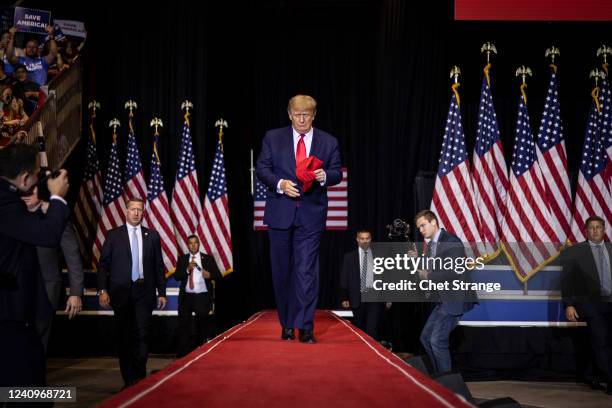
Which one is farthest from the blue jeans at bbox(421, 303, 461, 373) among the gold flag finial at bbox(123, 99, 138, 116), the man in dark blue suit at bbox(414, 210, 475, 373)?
the gold flag finial at bbox(123, 99, 138, 116)

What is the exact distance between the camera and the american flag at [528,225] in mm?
8531

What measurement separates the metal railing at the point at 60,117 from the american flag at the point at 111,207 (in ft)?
2.54

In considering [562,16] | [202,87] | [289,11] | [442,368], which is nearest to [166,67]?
[202,87]

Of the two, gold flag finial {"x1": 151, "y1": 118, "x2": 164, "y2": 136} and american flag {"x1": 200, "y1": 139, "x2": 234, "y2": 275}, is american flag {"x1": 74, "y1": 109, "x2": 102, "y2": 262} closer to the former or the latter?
gold flag finial {"x1": 151, "y1": 118, "x2": 164, "y2": 136}

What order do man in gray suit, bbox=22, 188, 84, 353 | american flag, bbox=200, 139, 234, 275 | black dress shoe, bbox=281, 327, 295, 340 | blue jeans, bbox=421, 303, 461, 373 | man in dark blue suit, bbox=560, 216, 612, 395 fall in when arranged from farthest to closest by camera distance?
american flag, bbox=200, 139, 234, 275, man in dark blue suit, bbox=560, 216, 612, 395, blue jeans, bbox=421, 303, 461, 373, man in gray suit, bbox=22, 188, 84, 353, black dress shoe, bbox=281, 327, 295, 340

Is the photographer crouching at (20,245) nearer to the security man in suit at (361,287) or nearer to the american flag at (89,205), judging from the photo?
the security man in suit at (361,287)

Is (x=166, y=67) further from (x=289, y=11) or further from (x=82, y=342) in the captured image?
(x=82, y=342)

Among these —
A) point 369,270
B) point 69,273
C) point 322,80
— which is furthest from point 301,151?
point 322,80

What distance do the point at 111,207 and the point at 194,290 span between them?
1995mm

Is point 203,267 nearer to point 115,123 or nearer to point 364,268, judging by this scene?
point 364,268

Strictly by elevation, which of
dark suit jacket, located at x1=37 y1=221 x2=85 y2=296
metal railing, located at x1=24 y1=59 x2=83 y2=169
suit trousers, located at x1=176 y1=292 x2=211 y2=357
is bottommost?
suit trousers, located at x1=176 y1=292 x2=211 y2=357

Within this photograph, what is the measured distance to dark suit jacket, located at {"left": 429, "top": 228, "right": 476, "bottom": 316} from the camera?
634 cm

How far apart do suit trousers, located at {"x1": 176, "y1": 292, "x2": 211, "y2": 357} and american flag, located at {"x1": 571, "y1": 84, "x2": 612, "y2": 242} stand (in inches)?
208

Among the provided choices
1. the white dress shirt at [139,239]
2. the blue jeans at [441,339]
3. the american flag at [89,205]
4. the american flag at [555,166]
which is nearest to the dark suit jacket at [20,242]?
the white dress shirt at [139,239]
